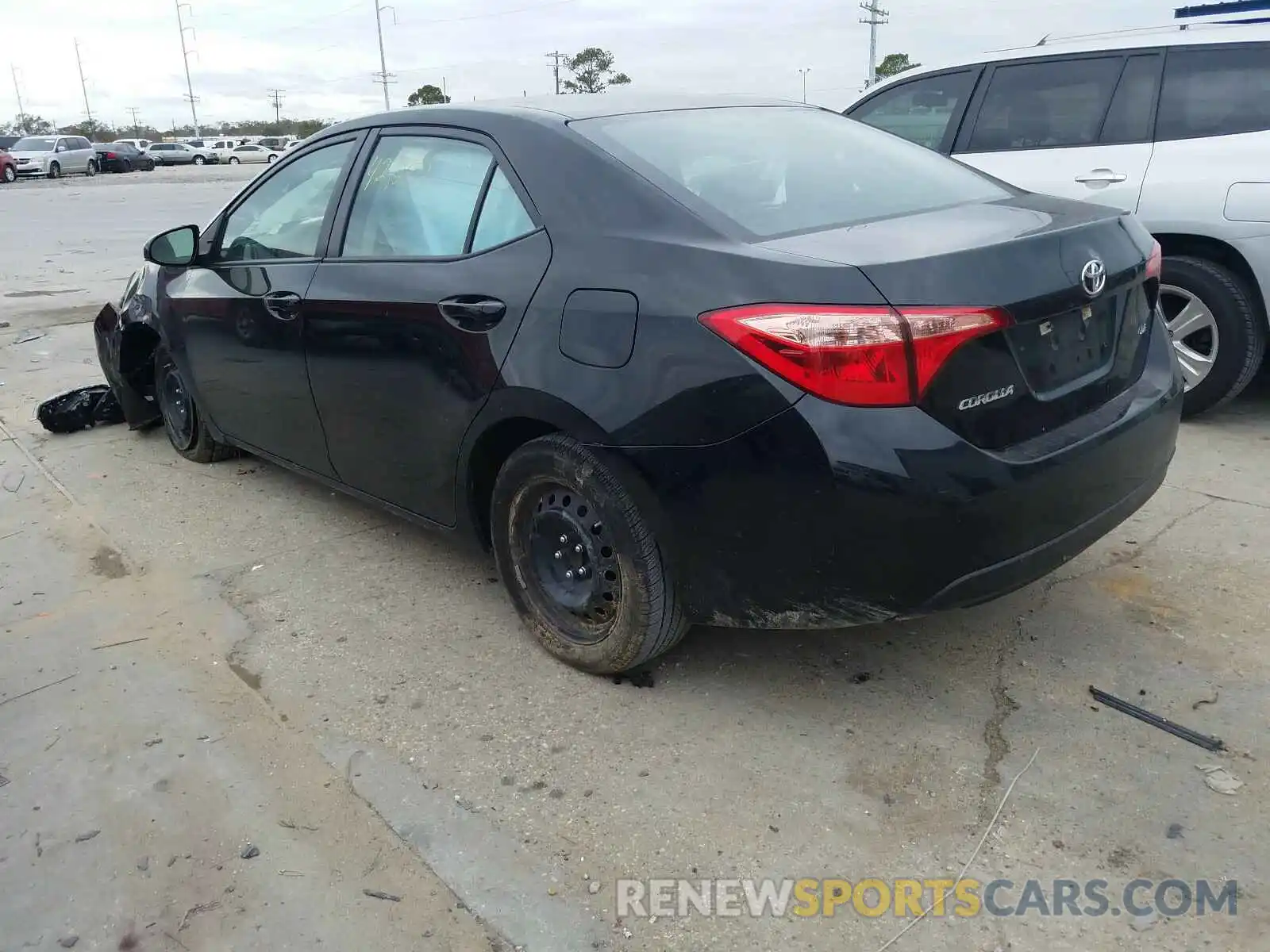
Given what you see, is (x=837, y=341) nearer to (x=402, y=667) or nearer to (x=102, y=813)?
(x=402, y=667)

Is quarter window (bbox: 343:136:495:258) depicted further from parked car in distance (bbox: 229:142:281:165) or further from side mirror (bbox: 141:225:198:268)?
parked car in distance (bbox: 229:142:281:165)

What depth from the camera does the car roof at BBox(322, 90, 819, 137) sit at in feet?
10.2

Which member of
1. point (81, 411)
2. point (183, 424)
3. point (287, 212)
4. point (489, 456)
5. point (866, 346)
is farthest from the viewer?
point (81, 411)

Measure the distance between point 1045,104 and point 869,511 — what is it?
415 centimetres

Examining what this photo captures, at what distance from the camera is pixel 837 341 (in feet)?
7.37

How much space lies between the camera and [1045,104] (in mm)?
5461

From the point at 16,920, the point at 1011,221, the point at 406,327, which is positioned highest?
the point at 1011,221

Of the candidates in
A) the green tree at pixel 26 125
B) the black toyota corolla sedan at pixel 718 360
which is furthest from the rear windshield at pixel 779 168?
the green tree at pixel 26 125

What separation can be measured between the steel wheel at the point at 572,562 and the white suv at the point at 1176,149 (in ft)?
11.3

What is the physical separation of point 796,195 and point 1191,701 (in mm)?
1773

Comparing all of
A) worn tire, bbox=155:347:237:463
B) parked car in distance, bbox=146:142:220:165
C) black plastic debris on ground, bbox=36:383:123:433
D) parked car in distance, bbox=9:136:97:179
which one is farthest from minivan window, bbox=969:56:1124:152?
parked car in distance, bbox=146:142:220:165

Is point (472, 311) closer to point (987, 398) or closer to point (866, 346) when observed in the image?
point (866, 346)

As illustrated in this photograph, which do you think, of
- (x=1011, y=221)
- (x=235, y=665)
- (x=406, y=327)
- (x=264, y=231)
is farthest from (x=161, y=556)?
(x=1011, y=221)

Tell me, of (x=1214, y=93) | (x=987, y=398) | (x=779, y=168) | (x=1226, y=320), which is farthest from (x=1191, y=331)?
(x=987, y=398)
